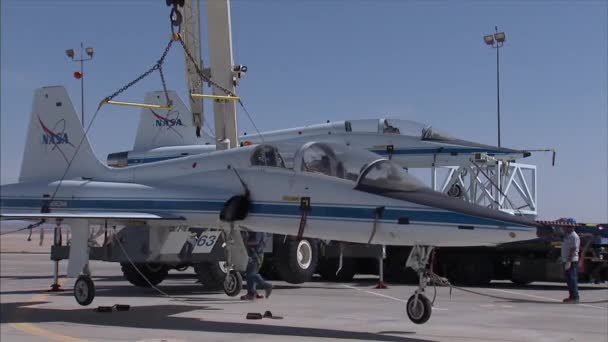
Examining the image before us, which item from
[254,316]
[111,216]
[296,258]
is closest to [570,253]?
[296,258]

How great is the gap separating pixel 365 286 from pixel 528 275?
380cm

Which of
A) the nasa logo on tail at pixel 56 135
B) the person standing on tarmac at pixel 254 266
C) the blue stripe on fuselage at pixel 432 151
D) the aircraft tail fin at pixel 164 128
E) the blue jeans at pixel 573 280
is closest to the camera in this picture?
the person standing on tarmac at pixel 254 266

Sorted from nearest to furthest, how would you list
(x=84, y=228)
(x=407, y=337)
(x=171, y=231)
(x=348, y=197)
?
(x=407, y=337) → (x=348, y=197) → (x=84, y=228) → (x=171, y=231)

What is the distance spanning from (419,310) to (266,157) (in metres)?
3.43

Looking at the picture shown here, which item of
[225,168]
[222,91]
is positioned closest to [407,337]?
[225,168]

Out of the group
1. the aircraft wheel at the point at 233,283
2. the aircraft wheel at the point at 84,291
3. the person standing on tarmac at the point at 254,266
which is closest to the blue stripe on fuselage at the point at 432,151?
the person standing on tarmac at the point at 254,266

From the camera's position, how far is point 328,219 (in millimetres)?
10711

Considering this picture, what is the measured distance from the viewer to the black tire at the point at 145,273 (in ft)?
56.6

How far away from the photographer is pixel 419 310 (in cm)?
977

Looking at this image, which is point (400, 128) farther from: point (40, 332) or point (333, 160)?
point (40, 332)

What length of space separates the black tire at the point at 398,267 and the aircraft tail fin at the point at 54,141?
853 centimetres

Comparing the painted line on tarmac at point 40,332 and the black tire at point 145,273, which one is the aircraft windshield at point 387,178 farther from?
the black tire at point 145,273

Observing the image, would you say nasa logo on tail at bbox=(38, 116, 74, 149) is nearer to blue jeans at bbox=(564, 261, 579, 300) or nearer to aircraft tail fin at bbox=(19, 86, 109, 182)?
aircraft tail fin at bbox=(19, 86, 109, 182)

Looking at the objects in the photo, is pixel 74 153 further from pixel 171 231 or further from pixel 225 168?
pixel 225 168
